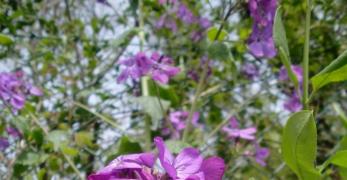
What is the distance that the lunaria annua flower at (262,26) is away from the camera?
1.66 meters

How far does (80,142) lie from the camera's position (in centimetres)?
253

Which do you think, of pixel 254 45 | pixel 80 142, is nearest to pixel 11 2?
pixel 80 142

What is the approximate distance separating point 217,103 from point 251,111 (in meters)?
0.33

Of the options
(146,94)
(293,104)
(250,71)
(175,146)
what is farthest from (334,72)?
(250,71)

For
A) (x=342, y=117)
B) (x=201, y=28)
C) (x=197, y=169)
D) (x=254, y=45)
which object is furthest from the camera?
(x=201, y=28)

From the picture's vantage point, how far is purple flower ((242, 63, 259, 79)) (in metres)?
3.44

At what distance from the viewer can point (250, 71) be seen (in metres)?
3.45

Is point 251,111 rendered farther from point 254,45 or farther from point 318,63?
point 254,45

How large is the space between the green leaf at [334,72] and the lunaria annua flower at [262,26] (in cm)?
61

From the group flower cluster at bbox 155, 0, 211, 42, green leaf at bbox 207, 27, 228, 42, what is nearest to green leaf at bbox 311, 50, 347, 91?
green leaf at bbox 207, 27, 228, 42

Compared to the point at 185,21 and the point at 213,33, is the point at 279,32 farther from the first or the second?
the point at 185,21

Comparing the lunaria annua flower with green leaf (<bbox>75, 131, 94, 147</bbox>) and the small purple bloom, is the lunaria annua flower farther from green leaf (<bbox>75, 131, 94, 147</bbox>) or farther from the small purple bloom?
green leaf (<bbox>75, 131, 94, 147</bbox>)

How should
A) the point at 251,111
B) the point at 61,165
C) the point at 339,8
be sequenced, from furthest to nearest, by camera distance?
the point at 251,111
the point at 339,8
the point at 61,165

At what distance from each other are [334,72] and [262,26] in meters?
0.73
